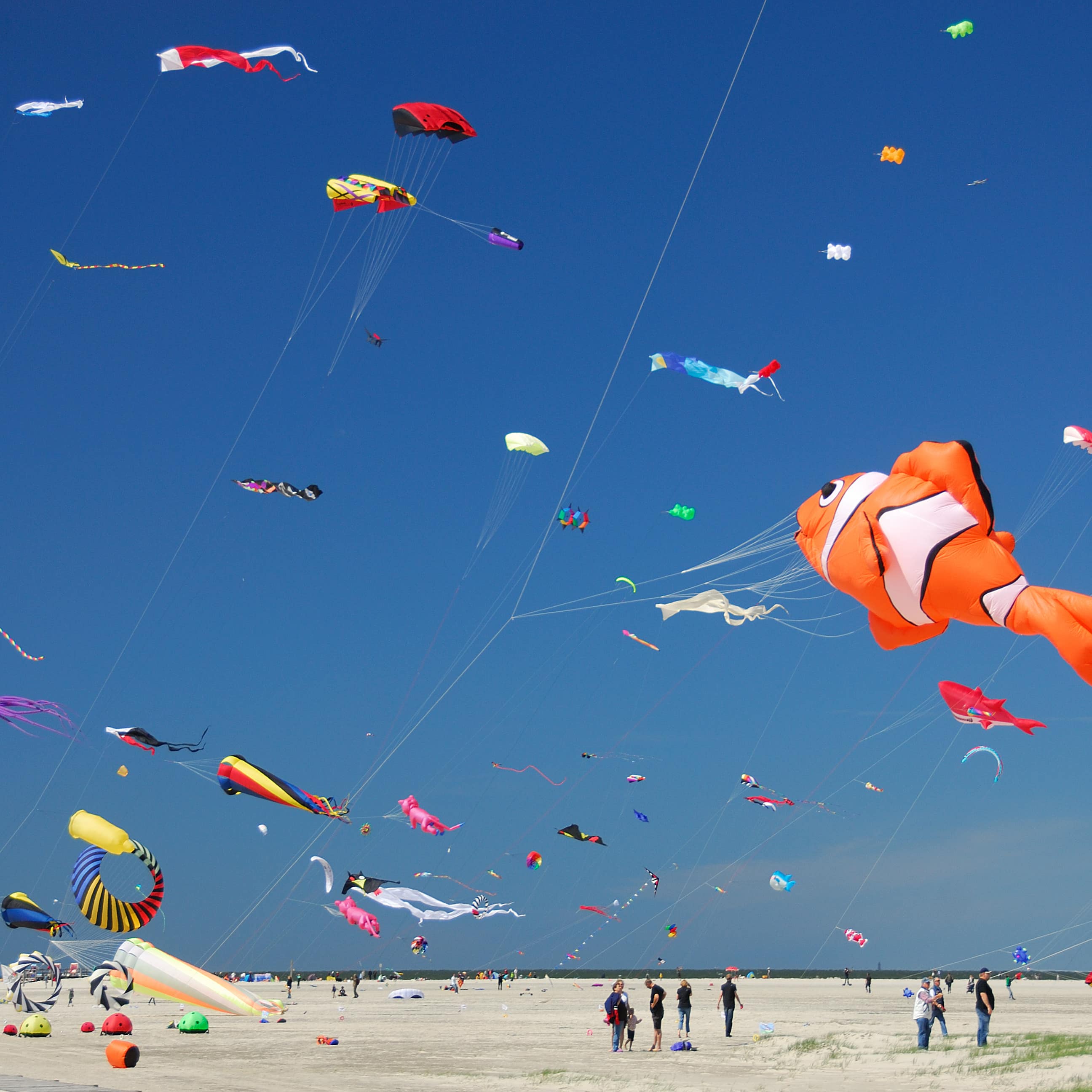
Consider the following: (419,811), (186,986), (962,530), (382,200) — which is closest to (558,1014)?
(419,811)

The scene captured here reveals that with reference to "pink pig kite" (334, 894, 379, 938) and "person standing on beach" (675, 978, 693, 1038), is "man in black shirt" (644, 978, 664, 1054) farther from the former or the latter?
"pink pig kite" (334, 894, 379, 938)

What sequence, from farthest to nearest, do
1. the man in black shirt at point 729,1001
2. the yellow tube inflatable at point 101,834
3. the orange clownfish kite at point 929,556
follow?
the man in black shirt at point 729,1001 → the yellow tube inflatable at point 101,834 → the orange clownfish kite at point 929,556

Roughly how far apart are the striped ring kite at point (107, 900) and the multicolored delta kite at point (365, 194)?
1037cm

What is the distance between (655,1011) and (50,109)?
50.2ft

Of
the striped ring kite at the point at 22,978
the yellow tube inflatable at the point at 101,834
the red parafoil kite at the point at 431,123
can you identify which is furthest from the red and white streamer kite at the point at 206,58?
the striped ring kite at the point at 22,978

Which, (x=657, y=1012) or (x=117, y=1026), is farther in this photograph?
(x=117, y=1026)

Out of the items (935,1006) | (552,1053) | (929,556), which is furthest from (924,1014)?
(929,556)

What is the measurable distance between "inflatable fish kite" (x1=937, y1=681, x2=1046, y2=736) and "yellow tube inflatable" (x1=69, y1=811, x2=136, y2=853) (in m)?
10.9

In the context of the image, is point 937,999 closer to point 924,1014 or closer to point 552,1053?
point 924,1014

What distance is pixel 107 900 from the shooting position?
14.6m

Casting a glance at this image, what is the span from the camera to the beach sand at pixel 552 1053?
1252 cm

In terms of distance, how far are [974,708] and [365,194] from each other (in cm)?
1231

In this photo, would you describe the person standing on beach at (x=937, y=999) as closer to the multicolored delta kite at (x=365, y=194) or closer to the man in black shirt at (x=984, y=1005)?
the man in black shirt at (x=984, y=1005)

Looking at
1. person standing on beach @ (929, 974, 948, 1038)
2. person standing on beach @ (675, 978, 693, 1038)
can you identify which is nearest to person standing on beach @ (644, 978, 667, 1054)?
person standing on beach @ (675, 978, 693, 1038)
